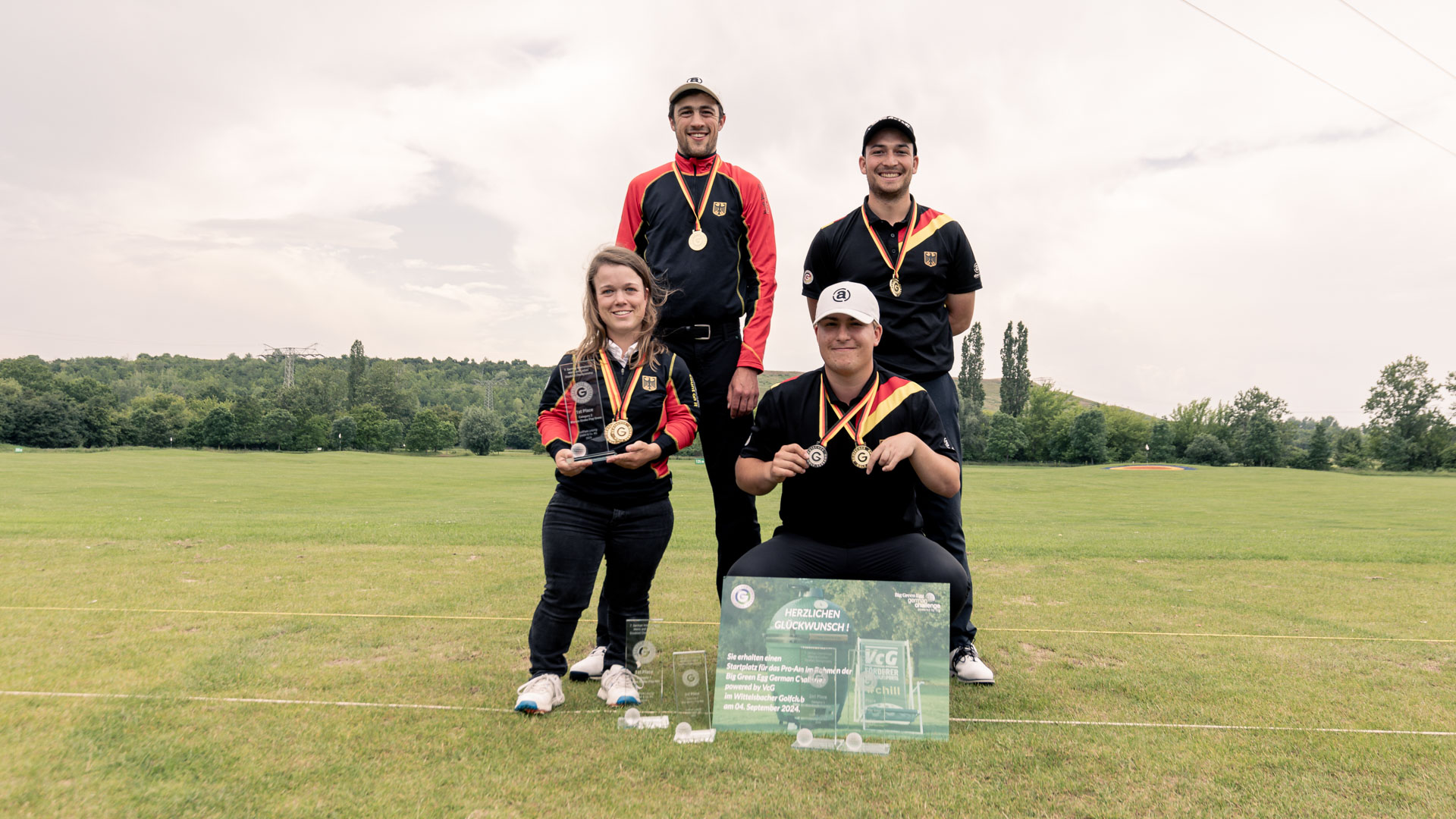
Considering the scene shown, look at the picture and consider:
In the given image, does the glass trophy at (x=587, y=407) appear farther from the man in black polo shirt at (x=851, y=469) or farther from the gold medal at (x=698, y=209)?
the gold medal at (x=698, y=209)

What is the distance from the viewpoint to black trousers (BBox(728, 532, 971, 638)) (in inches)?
145

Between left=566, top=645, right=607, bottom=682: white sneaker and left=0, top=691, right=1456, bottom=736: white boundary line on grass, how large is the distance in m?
0.54

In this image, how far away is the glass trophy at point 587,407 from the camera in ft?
12.5

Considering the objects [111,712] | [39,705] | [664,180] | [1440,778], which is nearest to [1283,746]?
[1440,778]

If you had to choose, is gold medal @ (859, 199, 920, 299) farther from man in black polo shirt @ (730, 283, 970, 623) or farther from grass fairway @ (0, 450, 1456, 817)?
grass fairway @ (0, 450, 1456, 817)

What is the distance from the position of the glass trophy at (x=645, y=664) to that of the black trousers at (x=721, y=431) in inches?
22.7

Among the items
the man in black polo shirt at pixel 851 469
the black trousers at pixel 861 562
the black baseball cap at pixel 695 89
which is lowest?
the black trousers at pixel 861 562

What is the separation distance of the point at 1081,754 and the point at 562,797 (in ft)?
6.48

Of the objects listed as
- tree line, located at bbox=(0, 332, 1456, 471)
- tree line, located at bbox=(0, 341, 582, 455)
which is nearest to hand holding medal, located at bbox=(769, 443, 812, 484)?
tree line, located at bbox=(0, 341, 582, 455)

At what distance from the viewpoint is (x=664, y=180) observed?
4445 mm

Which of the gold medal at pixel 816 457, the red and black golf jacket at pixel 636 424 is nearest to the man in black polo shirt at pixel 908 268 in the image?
the gold medal at pixel 816 457

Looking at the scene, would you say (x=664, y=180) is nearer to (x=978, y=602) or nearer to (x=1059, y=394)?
(x=978, y=602)

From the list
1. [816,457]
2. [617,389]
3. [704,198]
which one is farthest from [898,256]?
[617,389]

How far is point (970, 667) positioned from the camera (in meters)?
4.08
